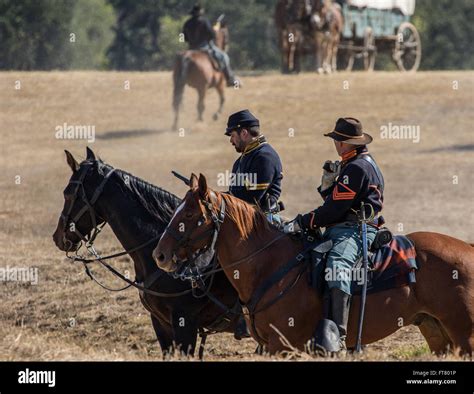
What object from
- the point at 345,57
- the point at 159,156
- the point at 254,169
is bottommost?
the point at 159,156

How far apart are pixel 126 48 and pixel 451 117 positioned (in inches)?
1688

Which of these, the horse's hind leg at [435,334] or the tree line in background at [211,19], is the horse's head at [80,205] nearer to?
the horse's hind leg at [435,334]

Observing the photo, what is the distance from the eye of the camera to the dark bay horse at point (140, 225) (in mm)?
10945

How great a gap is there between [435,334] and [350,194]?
147 cm

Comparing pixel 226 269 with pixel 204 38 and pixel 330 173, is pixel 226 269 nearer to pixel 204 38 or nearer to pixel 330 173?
pixel 330 173

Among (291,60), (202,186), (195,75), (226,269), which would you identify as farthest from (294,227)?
(291,60)

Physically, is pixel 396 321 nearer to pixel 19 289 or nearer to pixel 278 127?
pixel 19 289

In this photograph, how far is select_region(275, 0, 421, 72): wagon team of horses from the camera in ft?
→ 137

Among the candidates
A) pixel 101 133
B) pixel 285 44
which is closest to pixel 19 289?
pixel 101 133

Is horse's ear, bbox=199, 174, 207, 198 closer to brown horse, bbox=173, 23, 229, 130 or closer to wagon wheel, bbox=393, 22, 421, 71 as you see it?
brown horse, bbox=173, 23, 229, 130

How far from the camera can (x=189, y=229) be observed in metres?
9.38

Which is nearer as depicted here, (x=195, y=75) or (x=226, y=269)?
(x=226, y=269)

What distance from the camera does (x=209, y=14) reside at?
7488 cm

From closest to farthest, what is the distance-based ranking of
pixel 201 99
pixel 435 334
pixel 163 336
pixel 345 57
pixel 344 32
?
pixel 435 334 → pixel 163 336 → pixel 201 99 → pixel 344 32 → pixel 345 57
